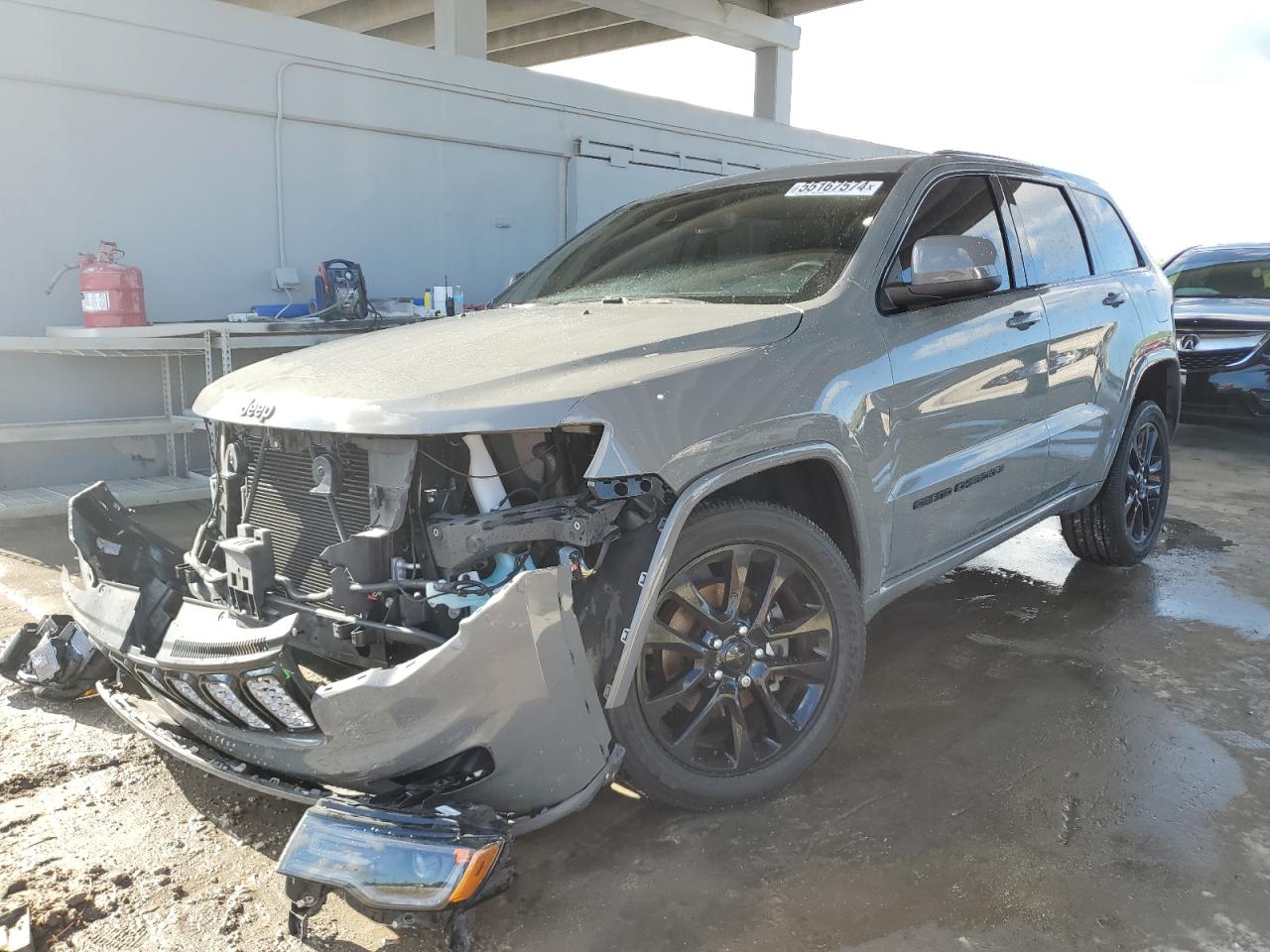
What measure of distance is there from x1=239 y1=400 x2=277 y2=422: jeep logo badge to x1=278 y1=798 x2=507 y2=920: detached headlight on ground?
1.02 metres

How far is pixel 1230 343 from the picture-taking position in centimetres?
876

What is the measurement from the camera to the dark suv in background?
8.62 m

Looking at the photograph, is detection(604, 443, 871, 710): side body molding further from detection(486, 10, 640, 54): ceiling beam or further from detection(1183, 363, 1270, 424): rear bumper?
detection(486, 10, 640, 54): ceiling beam

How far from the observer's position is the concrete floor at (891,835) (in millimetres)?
2312

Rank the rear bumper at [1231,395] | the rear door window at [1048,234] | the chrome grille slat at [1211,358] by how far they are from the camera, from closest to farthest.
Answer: the rear door window at [1048,234]
the rear bumper at [1231,395]
the chrome grille slat at [1211,358]

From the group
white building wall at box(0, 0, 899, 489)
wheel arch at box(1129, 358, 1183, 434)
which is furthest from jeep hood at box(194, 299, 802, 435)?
white building wall at box(0, 0, 899, 489)

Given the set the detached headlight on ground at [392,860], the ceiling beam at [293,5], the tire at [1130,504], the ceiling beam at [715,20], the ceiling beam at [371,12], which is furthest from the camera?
the ceiling beam at [293,5]

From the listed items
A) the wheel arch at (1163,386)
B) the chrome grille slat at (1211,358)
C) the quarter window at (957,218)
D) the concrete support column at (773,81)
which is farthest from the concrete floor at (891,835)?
the concrete support column at (773,81)

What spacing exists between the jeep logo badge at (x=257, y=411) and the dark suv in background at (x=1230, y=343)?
844cm

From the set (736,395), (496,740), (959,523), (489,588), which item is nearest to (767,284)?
(736,395)

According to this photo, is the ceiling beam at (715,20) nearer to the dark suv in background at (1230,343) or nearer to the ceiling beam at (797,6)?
the ceiling beam at (797,6)

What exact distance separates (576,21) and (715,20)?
423 centimetres

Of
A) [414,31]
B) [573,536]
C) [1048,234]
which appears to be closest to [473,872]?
[573,536]

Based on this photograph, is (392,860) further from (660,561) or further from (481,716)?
(660,561)
